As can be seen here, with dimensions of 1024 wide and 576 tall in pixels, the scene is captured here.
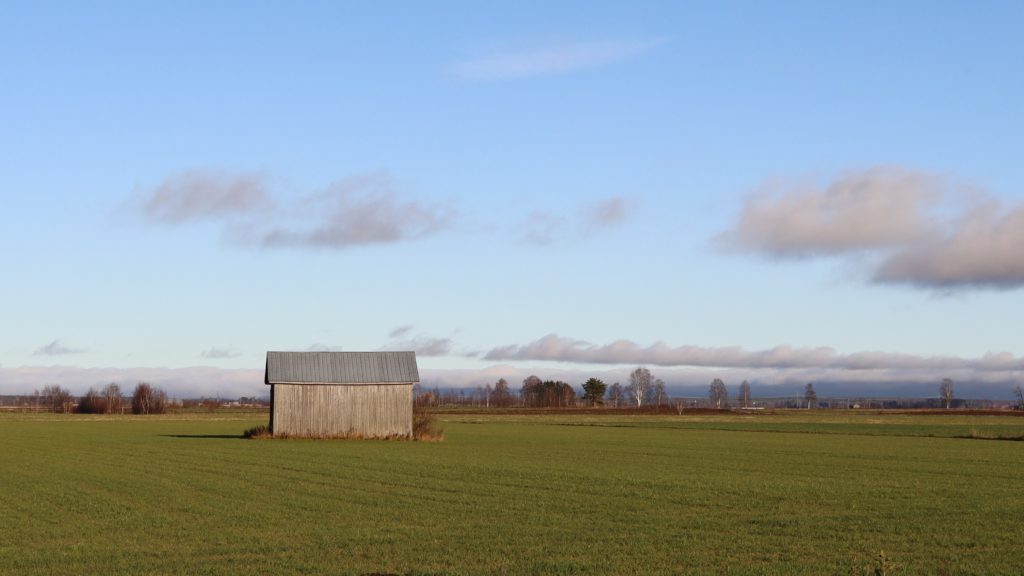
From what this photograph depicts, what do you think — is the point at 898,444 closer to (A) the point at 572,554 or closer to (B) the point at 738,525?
(B) the point at 738,525

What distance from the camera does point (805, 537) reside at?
68.8 ft

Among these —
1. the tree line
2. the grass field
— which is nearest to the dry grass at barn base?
the grass field

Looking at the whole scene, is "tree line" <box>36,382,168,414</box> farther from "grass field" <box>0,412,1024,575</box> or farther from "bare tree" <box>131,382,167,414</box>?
"grass field" <box>0,412,1024,575</box>

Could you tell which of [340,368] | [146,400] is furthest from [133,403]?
[340,368]

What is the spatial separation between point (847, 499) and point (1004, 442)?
4339 centimetres

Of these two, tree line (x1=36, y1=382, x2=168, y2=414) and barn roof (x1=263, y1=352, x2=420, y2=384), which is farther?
tree line (x1=36, y1=382, x2=168, y2=414)

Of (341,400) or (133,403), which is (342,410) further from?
(133,403)

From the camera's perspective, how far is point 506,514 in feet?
81.5

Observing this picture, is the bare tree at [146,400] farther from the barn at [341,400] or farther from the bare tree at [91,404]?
the barn at [341,400]

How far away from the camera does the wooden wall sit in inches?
2576

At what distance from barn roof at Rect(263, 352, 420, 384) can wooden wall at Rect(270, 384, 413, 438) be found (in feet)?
1.26

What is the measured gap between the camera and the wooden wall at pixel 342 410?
65.4 m

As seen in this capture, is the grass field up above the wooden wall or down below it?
below

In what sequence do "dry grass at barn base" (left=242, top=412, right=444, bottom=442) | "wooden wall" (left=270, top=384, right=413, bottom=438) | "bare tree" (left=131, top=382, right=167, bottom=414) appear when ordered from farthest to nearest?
1. "bare tree" (left=131, top=382, right=167, bottom=414)
2. "wooden wall" (left=270, top=384, right=413, bottom=438)
3. "dry grass at barn base" (left=242, top=412, right=444, bottom=442)
